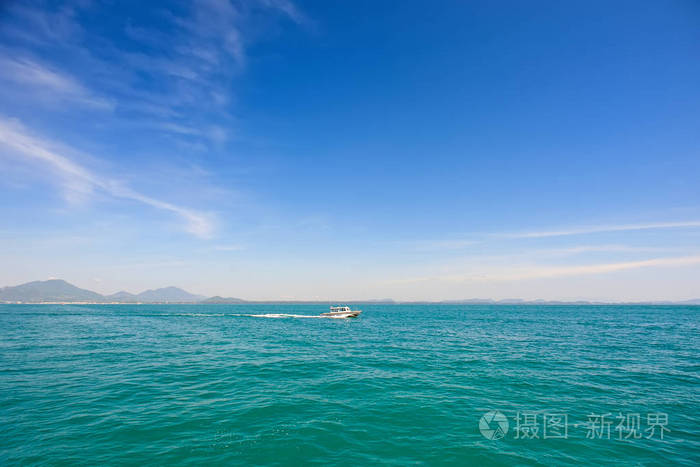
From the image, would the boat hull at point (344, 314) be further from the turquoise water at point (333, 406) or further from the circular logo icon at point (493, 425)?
the circular logo icon at point (493, 425)

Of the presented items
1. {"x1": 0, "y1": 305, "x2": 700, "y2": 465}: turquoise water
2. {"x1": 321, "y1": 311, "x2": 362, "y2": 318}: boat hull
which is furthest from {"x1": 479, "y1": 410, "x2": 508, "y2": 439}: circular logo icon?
{"x1": 321, "y1": 311, "x2": 362, "y2": 318}: boat hull

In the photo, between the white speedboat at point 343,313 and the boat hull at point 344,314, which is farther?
the white speedboat at point 343,313

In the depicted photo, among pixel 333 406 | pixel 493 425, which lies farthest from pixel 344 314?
pixel 493 425

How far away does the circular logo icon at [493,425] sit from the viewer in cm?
1372

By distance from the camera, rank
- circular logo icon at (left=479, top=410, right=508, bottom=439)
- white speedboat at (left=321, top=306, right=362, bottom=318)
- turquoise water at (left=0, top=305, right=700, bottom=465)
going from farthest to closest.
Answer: white speedboat at (left=321, top=306, right=362, bottom=318) < circular logo icon at (left=479, top=410, right=508, bottom=439) < turquoise water at (left=0, top=305, right=700, bottom=465)

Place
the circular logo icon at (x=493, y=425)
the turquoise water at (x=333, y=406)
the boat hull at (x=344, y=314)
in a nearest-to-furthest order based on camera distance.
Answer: the turquoise water at (x=333, y=406) → the circular logo icon at (x=493, y=425) → the boat hull at (x=344, y=314)

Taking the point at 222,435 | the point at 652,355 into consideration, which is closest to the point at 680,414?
the point at 652,355

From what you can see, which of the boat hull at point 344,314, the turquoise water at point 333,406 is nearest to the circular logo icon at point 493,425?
the turquoise water at point 333,406

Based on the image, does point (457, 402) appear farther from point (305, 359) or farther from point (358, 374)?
point (305, 359)

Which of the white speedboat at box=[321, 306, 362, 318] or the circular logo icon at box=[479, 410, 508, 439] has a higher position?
the circular logo icon at box=[479, 410, 508, 439]

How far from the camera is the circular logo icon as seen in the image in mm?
13719

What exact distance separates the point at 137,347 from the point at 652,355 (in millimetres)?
61237

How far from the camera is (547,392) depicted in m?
19.4

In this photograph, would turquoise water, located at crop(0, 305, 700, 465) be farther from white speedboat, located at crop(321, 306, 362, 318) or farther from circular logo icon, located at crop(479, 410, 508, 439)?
white speedboat, located at crop(321, 306, 362, 318)
